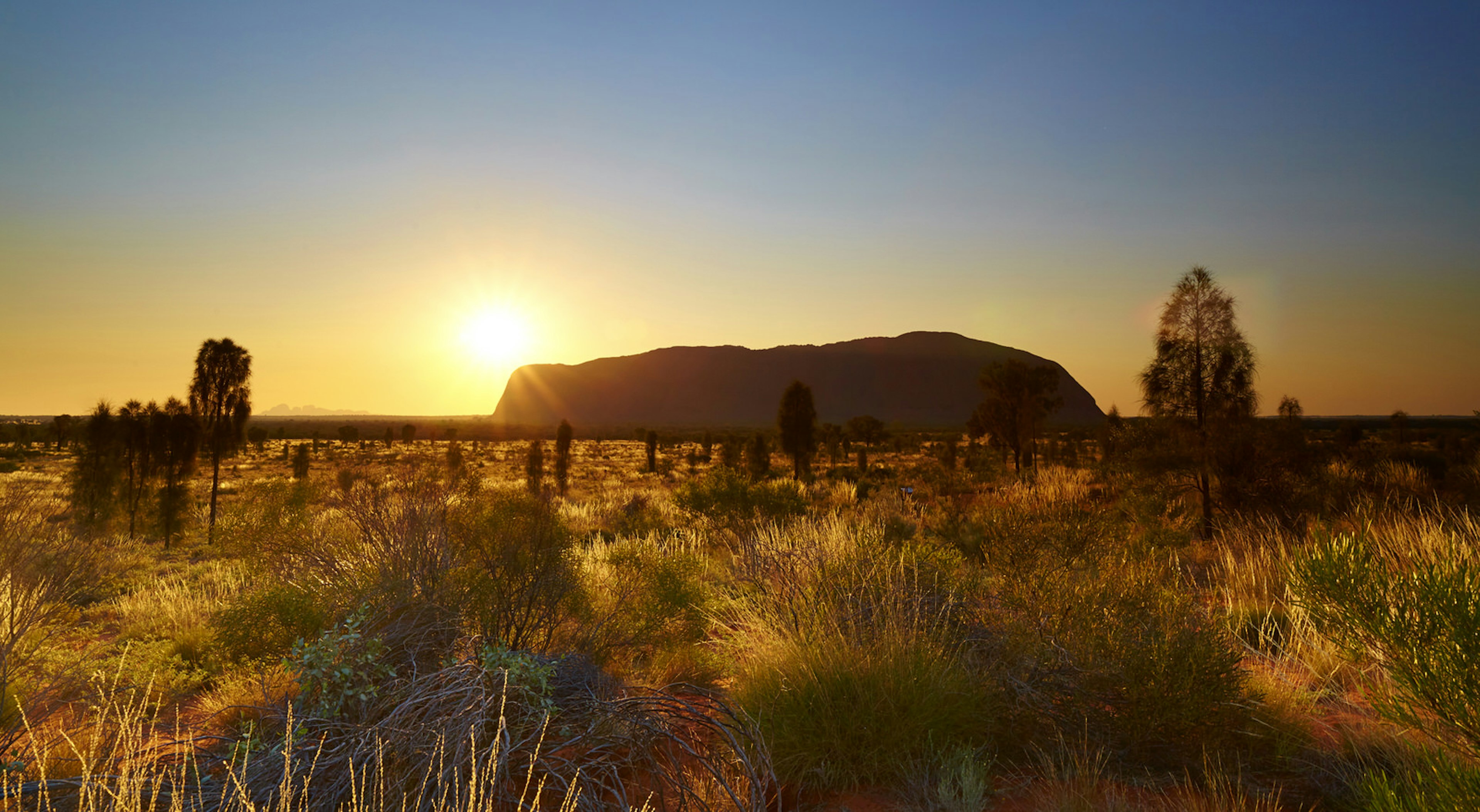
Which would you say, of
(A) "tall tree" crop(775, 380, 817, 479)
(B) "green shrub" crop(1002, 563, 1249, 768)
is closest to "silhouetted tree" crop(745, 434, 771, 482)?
(A) "tall tree" crop(775, 380, 817, 479)

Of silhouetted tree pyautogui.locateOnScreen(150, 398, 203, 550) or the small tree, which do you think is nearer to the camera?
silhouetted tree pyautogui.locateOnScreen(150, 398, 203, 550)

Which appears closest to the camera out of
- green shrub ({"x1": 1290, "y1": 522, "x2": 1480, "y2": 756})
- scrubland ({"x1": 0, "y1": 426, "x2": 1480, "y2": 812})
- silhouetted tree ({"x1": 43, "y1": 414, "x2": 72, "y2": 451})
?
green shrub ({"x1": 1290, "y1": 522, "x2": 1480, "y2": 756})

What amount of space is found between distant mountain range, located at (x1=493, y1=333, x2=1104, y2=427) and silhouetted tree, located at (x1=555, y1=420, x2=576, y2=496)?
94.7 m

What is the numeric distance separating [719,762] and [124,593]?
1226 centimetres

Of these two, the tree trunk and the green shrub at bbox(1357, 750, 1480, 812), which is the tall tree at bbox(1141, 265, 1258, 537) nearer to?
the green shrub at bbox(1357, 750, 1480, 812)

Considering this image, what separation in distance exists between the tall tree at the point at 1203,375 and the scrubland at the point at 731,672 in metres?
2.91

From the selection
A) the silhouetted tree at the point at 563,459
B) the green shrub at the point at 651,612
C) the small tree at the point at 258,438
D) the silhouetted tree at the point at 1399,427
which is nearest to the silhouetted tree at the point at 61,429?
the small tree at the point at 258,438

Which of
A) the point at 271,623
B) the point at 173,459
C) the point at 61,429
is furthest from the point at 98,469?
the point at 61,429

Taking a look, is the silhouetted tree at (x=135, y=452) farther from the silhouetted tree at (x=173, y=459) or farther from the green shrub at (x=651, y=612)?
the green shrub at (x=651, y=612)

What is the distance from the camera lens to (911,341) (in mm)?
154125

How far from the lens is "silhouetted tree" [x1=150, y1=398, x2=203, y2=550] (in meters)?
16.2

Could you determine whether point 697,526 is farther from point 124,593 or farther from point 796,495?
point 124,593

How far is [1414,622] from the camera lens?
11.3 ft

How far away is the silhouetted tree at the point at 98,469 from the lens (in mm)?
15383
